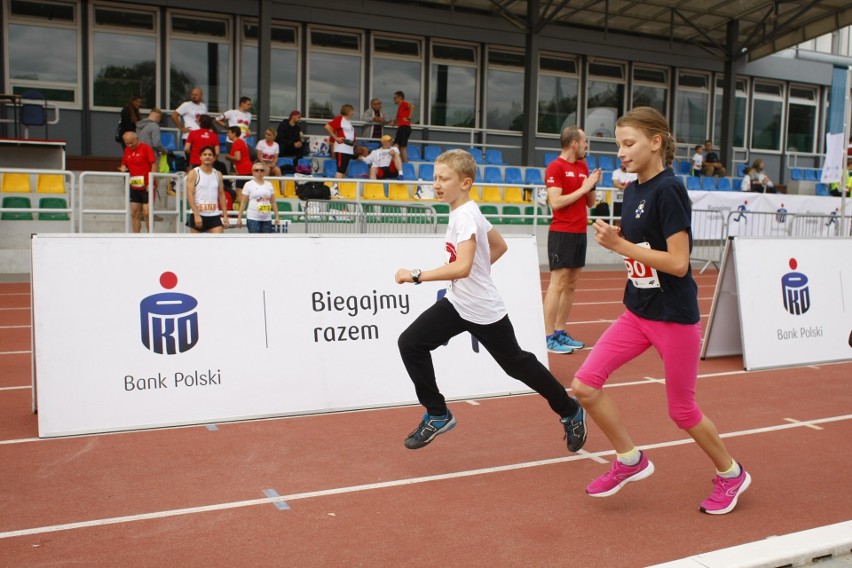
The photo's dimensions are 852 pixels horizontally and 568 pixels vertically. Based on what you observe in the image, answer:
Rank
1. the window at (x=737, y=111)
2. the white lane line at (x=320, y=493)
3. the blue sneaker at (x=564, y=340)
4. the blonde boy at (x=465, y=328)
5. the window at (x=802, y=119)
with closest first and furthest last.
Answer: the white lane line at (x=320, y=493) → the blonde boy at (x=465, y=328) → the blue sneaker at (x=564, y=340) → the window at (x=737, y=111) → the window at (x=802, y=119)

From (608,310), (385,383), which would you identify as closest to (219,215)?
(608,310)

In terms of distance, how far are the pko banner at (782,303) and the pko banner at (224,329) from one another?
2.88m

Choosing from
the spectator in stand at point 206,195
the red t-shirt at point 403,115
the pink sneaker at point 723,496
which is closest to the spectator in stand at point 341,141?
the red t-shirt at point 403,115

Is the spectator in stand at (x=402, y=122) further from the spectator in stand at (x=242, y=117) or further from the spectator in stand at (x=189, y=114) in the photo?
the spectator in stand at (x=189, y=114)

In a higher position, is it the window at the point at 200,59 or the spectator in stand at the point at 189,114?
the window at the point at 200,59

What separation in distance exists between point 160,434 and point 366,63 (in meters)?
22.2

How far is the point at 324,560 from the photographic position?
402 cm

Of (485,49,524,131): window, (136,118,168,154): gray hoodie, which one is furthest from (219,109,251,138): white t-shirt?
(485,49,524,131): window

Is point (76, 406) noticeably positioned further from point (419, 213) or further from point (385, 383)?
point (419, 213)

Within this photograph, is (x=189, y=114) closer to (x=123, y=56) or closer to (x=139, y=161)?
(x=123, y=56)

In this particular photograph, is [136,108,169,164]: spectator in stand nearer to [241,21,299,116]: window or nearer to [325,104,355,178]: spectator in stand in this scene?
[325,104,355,178]: spectator in stand

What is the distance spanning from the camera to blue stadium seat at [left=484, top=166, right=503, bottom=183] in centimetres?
2498

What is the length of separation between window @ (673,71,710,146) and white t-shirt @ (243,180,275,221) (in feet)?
76.0

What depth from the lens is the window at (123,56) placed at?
23.3m
